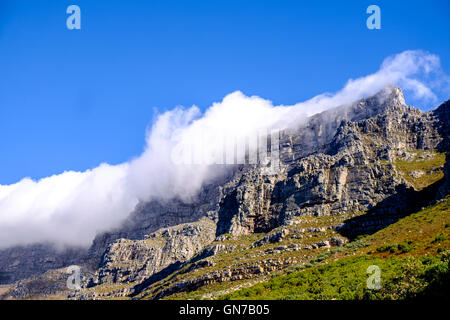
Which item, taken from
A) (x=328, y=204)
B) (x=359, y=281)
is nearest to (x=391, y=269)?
(x=359, y=281)

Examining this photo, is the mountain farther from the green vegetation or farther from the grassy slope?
the green vegetation

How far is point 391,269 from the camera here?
56.2 m

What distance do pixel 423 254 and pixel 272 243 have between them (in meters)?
58.3

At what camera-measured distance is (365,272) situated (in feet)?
199

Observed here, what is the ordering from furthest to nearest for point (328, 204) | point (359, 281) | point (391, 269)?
point (328, 204), point (359, 281), point (391, 269)

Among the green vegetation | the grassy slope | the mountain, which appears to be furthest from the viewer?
the mountain

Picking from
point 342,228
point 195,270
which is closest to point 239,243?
point 195,270

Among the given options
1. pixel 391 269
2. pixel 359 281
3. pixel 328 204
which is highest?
pixel 328 204

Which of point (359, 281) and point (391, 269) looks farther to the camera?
point (359, 281)

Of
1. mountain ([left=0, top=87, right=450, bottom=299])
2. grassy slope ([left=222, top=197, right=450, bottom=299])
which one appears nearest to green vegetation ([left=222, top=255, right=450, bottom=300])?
grassy slope ([left=222, top=197, right=450, bottom=299])

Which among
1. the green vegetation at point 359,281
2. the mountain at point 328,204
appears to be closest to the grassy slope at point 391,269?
the green vegetation at point 359,281

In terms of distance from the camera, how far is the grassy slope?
45.3m

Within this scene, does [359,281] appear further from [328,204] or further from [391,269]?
[328,204]

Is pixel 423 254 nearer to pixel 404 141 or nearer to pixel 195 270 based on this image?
pixel 195 270
